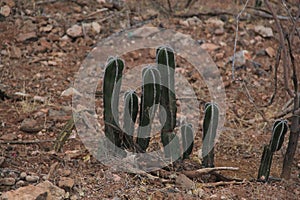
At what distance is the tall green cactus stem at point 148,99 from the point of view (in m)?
2.51

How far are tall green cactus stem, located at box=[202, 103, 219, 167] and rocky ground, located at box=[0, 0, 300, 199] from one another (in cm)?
9

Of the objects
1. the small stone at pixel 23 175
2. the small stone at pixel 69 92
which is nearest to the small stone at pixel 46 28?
the small stone at pixel 69 92

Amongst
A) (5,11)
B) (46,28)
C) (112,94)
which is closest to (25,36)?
(46,28)

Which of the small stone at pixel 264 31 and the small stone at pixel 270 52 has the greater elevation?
the small stone at pixel 264 31

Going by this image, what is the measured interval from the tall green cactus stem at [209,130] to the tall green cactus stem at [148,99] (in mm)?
255

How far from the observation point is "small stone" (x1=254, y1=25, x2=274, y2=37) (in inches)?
182

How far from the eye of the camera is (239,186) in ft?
8.80

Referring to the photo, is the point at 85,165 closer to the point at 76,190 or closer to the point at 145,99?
the point at 76,190

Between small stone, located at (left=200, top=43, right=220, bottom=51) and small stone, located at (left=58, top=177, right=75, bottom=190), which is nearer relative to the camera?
small stone, located at (left=58, top=177, right=75, bottom=190)

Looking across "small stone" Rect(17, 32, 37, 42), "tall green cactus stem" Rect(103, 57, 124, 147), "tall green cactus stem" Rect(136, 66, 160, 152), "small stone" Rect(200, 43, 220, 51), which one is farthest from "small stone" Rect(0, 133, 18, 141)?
"small stone" Rect(200, 43, 220, 51)

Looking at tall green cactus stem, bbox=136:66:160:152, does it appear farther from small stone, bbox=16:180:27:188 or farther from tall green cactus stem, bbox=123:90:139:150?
small stone, bbox=16:180:27:188

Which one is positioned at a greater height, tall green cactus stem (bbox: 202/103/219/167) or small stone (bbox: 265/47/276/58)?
small stone (bbox: 265/47/276/58)

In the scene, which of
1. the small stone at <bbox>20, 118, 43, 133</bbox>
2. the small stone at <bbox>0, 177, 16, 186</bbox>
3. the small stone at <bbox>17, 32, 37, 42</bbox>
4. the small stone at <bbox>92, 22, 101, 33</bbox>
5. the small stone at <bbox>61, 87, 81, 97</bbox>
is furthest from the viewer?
the small stone at <bbox>92, 22, 101, 33</bbox>

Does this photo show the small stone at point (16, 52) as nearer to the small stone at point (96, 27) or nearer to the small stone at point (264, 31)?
the small stone at point (96, 27)
